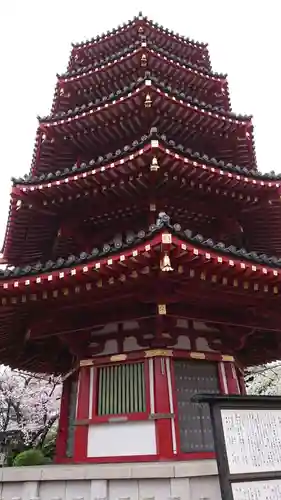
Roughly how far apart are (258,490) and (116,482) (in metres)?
2.55

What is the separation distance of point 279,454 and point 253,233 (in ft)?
23.4

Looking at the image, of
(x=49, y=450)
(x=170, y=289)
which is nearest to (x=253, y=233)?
(x=170, y=289)

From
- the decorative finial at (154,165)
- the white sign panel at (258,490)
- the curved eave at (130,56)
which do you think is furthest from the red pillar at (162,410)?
the curved eave at (130,56)

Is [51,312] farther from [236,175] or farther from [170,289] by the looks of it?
[236,175]

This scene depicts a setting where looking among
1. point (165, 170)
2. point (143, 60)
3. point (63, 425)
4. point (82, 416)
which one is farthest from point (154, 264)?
point (143, 60)

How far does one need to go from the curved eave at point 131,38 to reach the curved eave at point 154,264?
36.7ft

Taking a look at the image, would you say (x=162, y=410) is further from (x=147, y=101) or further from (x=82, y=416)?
(x=147, y=101)

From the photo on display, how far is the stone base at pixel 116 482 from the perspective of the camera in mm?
6184

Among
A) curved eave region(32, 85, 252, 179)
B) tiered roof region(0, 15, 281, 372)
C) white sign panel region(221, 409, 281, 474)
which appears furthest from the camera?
curved eave region(32, 85, 252, 179)

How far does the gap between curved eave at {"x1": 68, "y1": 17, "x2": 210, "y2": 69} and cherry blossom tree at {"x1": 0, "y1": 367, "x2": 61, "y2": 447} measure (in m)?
18.7

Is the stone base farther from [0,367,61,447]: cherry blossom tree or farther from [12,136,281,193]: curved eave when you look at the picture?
[0,367,61,447]: cherry blossom tree

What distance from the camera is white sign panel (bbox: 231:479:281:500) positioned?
4.82m

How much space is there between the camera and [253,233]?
38.0 feet

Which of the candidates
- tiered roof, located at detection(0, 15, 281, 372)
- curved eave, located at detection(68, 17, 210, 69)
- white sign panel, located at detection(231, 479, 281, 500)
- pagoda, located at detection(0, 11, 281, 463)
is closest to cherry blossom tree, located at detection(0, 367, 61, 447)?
pagoda, located at detection(0, 11, 281, 463)
